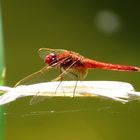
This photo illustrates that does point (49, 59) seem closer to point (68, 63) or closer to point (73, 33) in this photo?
point (68, 63)

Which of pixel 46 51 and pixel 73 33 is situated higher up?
pixel 46 51

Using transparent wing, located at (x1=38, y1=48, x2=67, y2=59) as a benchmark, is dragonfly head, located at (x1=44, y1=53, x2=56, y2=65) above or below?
below

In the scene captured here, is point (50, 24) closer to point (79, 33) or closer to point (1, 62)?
point (79, 33)

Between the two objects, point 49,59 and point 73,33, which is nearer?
point 49,59

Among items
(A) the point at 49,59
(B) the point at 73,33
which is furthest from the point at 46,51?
(B) the point at 73,33

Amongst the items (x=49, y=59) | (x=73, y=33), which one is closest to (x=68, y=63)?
(x=49, y=59)

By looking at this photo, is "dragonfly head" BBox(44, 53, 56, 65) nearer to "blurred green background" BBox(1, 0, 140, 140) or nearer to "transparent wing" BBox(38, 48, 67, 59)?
"transparent wing" BBox(38, 48, 67, 59)

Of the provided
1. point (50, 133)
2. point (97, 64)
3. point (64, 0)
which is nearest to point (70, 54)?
point (97, 64)

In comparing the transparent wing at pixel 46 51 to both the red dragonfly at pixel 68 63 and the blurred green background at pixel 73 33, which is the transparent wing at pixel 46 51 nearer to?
the red dragonfly at pixel 68 63

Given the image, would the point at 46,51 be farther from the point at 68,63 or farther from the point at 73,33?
the point at 73,33

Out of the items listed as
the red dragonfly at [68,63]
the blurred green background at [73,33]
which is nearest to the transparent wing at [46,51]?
the red dragonfly at [68,63]

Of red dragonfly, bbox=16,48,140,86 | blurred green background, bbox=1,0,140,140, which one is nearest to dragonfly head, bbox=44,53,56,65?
red dragonfly, bbox=16,48,140,86
